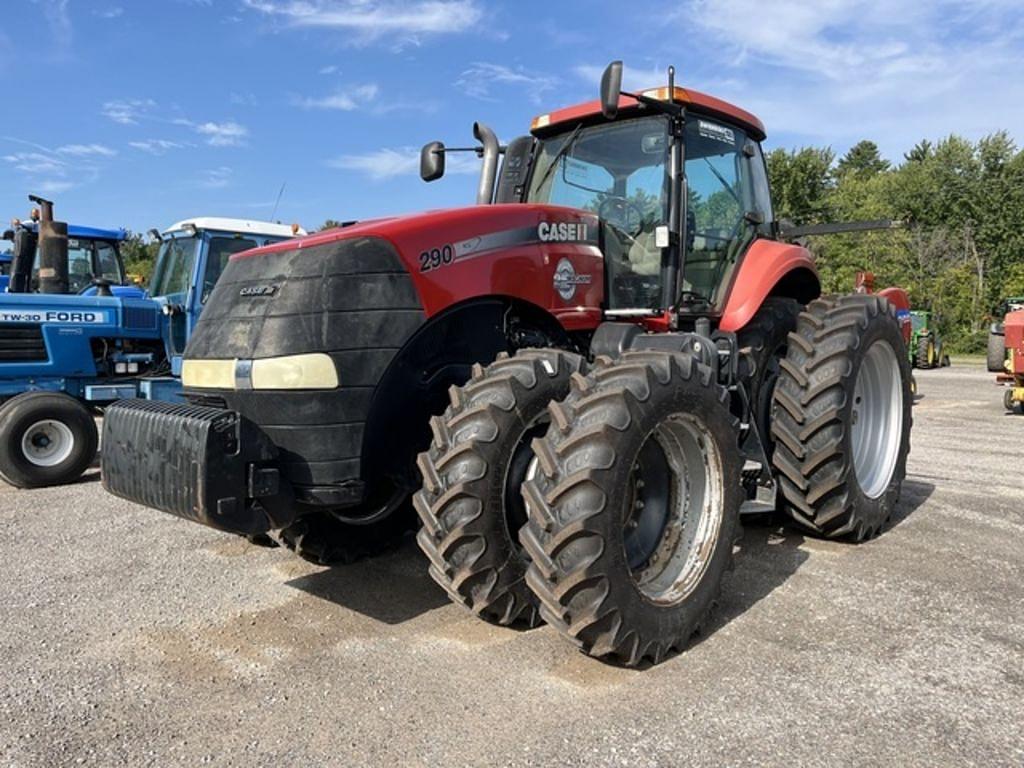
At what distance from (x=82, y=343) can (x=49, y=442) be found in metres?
1.28

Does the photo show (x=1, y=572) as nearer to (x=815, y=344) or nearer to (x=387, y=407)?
Result: (x=387, y=407)

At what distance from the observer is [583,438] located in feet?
9.34

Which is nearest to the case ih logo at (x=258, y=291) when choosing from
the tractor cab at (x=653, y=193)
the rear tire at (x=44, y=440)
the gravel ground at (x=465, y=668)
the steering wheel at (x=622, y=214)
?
the gravel ground at (x=465, y=668)

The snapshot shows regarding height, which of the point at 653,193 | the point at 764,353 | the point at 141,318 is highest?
the point at 653,193

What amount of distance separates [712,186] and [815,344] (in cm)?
112

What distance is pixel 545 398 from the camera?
322 cm

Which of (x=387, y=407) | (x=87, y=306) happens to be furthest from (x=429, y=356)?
(x=87, y=306)

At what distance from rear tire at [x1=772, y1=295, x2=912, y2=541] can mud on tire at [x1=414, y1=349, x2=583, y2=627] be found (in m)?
1.76

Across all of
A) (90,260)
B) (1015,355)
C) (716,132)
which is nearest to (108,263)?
(90,260)

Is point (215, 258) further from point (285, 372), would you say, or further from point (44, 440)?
point (285, 372)

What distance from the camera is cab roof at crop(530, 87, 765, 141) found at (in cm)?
416

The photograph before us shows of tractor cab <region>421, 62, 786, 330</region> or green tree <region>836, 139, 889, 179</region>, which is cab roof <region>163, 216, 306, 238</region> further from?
green tree <region>836, 139, 889, 179</region>

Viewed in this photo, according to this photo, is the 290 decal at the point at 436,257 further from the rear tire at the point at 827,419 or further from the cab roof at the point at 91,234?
the cab roof at the point at 91,234

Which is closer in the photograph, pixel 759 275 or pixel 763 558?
pixel 763 558
